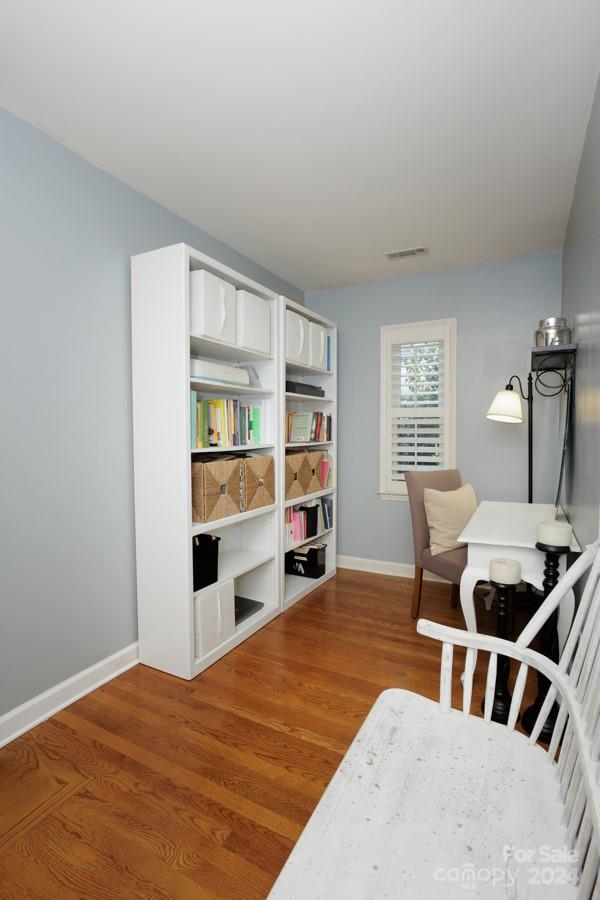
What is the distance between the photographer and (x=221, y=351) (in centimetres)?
268

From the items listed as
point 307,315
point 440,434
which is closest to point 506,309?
point 440,434

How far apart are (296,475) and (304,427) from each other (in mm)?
391

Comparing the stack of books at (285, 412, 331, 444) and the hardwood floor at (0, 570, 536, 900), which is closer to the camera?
the hardwood floor at (0, 570, 536, 900)

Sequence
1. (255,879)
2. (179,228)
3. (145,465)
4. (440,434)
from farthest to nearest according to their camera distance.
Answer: (440,434) → (179,228) → (145,465) → (255,879)

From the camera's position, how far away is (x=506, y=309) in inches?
133

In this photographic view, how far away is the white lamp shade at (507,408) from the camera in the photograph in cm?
299

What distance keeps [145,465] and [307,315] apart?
5.60 ft

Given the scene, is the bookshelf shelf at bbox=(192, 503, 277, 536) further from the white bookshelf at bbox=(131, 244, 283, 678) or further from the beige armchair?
the beige armchair

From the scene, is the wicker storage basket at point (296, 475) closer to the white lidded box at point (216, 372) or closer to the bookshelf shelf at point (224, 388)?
the bookshelf shelf at point (224, 388)

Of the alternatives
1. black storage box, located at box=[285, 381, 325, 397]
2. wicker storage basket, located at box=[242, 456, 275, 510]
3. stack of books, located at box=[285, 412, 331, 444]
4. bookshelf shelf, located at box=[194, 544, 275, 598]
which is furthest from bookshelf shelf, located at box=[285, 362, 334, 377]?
bookshelf shelf, located at box=[194, 544, 275, 598]

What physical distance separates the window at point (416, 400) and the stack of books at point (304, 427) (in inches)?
23.9

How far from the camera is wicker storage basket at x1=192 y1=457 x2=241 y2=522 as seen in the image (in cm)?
230

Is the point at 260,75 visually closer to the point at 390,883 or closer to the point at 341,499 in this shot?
the point at 390,883

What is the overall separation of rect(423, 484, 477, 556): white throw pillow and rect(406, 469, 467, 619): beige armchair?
5 centimetres
